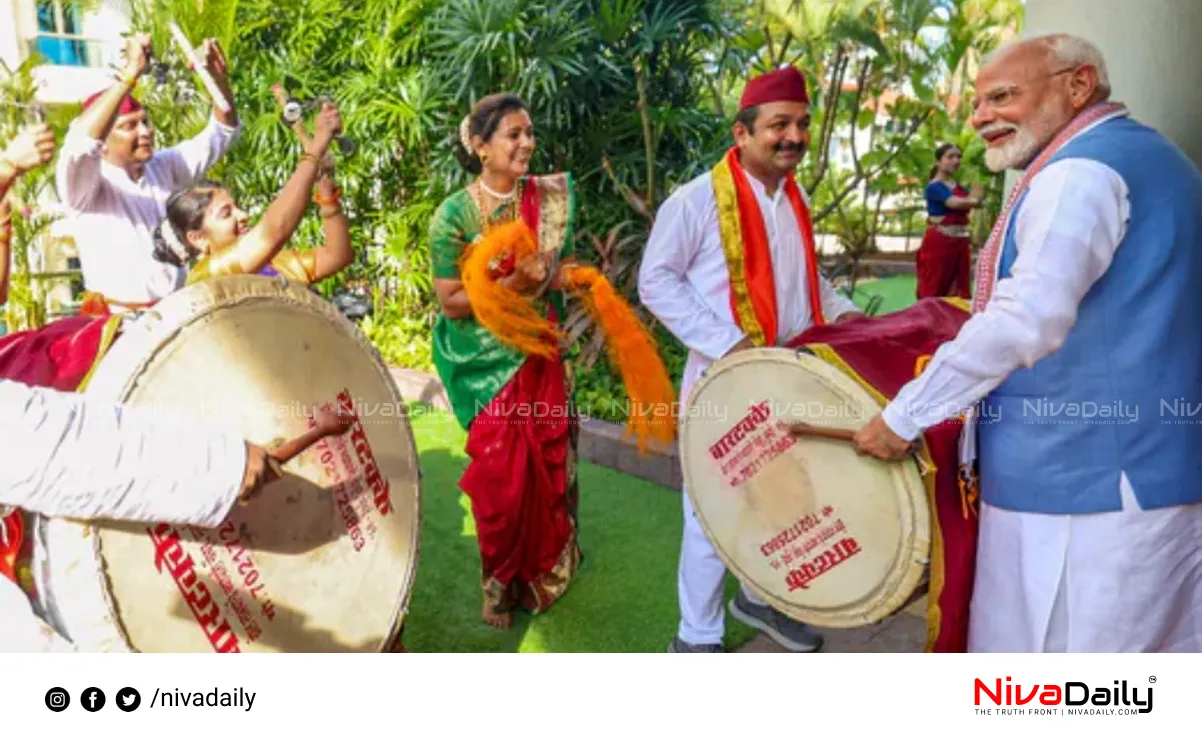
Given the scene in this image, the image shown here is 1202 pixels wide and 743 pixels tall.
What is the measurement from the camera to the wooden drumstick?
169cm

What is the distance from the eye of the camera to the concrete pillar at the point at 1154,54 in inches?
75.0

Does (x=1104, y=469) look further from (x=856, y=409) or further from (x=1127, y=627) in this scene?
(x=856, y=409)

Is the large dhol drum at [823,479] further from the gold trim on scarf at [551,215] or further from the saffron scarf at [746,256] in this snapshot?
the gold trim on scarf at [551,215]

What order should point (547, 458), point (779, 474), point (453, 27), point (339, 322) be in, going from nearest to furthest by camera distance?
point (339, 322)
point (779, 474)
point (547, 458)
point (453, 27)

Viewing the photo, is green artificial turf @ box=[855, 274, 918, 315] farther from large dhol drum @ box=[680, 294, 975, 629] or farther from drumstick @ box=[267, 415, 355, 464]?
drumstick @ box=[267, 415, 355, 464]

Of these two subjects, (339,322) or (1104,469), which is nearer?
(1104,469)

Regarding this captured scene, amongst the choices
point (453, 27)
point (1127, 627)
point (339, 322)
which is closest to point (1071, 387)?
point (1127, 627)

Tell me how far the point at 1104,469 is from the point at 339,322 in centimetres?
145

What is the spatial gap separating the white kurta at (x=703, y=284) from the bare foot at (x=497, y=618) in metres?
0.63

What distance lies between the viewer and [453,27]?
13.6 ft

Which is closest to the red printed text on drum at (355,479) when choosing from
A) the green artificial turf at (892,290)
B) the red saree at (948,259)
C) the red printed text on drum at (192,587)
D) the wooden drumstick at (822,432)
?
the red printed text on drum at (192,587)

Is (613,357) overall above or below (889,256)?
above
